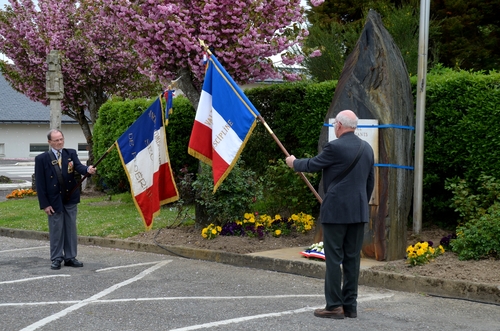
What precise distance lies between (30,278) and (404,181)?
502cm

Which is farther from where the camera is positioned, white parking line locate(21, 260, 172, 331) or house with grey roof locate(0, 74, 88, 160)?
house with grey roof locate(0, 74, 88, 160)

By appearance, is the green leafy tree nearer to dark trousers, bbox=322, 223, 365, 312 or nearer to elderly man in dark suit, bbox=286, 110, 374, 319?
A: elderly man in dark suit, bbox=286, 110, 374, 319

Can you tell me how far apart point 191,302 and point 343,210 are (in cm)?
193

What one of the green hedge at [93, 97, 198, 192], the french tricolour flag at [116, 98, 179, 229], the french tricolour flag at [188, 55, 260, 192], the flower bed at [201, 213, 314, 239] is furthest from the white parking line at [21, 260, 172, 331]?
the green hedge at [93, 97, 198, 192]

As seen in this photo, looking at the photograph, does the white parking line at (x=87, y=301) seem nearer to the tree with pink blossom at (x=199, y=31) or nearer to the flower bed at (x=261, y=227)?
the flower bed at (x=261, y=227)

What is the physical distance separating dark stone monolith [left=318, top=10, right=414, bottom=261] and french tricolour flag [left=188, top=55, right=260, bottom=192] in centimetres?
152

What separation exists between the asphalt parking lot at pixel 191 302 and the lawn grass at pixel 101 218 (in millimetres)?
2676

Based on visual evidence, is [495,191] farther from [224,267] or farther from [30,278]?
[30,278]

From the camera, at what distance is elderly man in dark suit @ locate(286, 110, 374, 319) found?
23.0 feet

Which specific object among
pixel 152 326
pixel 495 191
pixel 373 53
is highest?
pixel 373 53

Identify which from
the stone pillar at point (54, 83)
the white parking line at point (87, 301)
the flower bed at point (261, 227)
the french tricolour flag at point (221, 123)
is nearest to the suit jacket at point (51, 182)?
the white parking line at point (87, 301)

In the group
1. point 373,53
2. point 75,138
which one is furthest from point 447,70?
point 75,138

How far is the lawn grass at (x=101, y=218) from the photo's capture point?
43.2 feet

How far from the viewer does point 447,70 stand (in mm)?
11977
